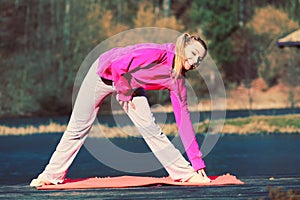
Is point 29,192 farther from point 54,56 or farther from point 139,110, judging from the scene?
point 54,56

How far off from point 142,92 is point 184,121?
0.52 meters

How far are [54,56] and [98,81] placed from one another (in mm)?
47631

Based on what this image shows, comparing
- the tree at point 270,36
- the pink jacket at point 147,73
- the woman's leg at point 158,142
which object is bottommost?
the tree at point 270,36

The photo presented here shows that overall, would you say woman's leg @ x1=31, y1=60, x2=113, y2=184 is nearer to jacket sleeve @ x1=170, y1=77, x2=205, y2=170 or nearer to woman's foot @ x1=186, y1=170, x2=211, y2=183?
jacket sleeve @ x1=170, y1=77, x2=205, y2=170

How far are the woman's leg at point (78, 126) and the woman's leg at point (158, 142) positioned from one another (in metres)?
0.38

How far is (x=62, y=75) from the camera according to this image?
53.6 meters

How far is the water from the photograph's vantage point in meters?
10.7

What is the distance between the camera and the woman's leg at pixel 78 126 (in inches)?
460

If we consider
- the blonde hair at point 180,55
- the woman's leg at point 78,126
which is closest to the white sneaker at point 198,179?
the blonde hair at point 180,55

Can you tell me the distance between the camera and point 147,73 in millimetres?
11297

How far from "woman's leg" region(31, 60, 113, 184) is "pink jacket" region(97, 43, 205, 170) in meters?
0.27

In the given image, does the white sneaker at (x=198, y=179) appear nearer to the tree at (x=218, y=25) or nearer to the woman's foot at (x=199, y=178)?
the woman's foot at (x=199, y=178)

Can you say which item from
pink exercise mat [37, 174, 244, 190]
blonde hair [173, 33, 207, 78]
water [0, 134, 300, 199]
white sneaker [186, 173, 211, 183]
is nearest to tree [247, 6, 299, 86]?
water [0, 134, 300, 199]

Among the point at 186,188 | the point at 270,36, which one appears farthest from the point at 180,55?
the point at 270,36
